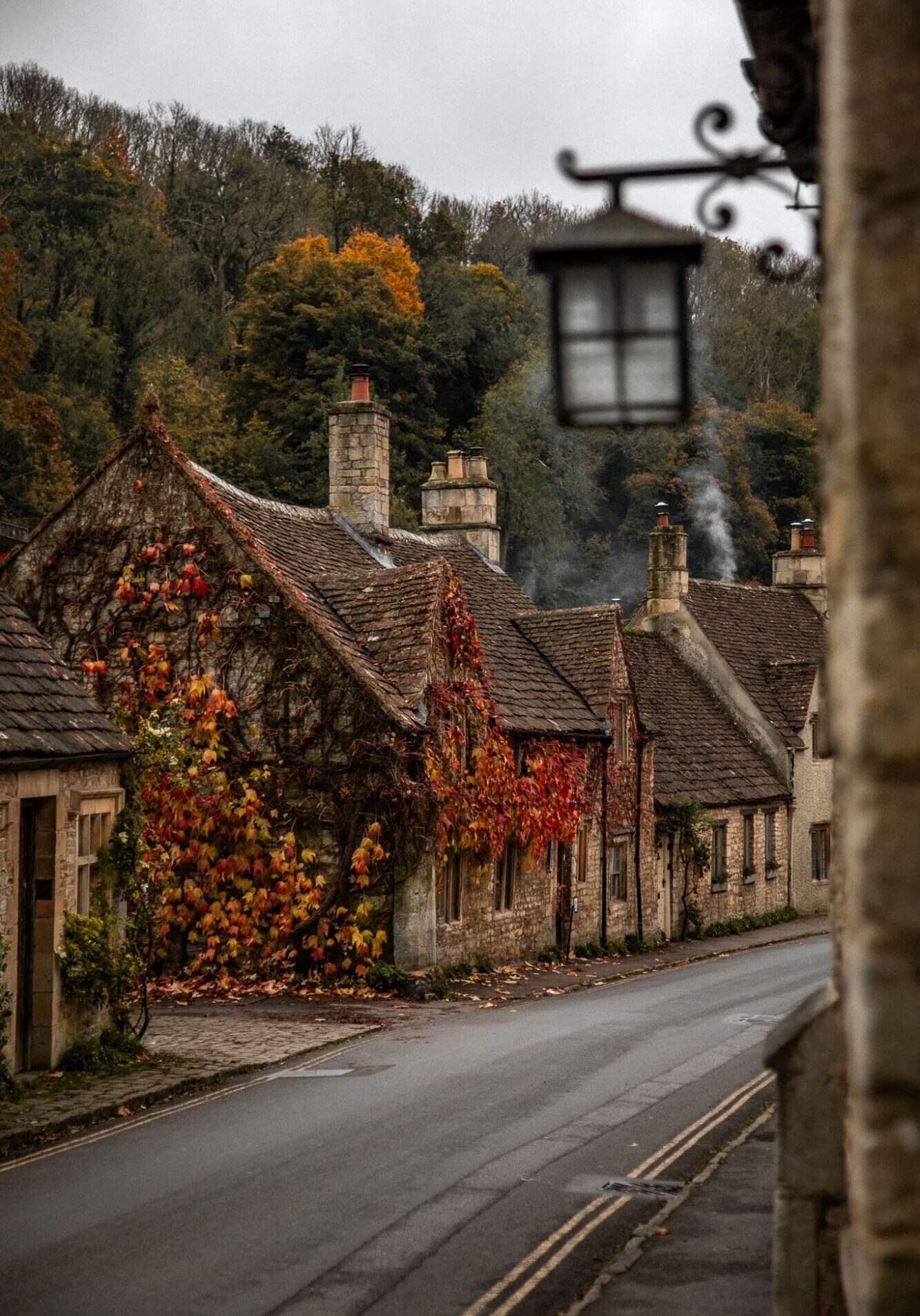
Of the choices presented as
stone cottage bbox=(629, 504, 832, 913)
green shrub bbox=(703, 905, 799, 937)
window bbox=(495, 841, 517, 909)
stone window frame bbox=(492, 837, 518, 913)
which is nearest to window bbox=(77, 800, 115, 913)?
stone window frame bbox=(492, 837, 518, 913)

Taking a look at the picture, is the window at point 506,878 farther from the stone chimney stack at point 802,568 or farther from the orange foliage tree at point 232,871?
the stone chimney stack at point 802,568

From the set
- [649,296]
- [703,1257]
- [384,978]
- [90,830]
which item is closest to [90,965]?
[90,830]

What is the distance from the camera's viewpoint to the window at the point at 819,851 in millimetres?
42938

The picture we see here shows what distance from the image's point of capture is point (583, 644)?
105ft

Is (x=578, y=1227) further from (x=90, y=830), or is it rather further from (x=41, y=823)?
(x=90, y=830)

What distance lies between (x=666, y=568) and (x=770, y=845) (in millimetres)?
8269

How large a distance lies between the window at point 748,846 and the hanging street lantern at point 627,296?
3335 cm

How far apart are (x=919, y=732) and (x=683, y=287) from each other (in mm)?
3535

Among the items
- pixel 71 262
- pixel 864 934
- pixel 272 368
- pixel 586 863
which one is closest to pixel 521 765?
pixel 586 863

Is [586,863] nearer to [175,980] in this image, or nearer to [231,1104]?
[175,980]

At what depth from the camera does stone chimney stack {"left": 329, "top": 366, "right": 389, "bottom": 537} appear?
31484 mm

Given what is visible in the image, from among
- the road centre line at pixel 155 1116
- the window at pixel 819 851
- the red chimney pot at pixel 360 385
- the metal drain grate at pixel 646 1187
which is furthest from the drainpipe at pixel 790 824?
the metal drain grate at pixel 646 1187

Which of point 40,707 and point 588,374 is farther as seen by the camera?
point 40,707

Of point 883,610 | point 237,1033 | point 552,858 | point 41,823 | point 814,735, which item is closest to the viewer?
point 883,610
